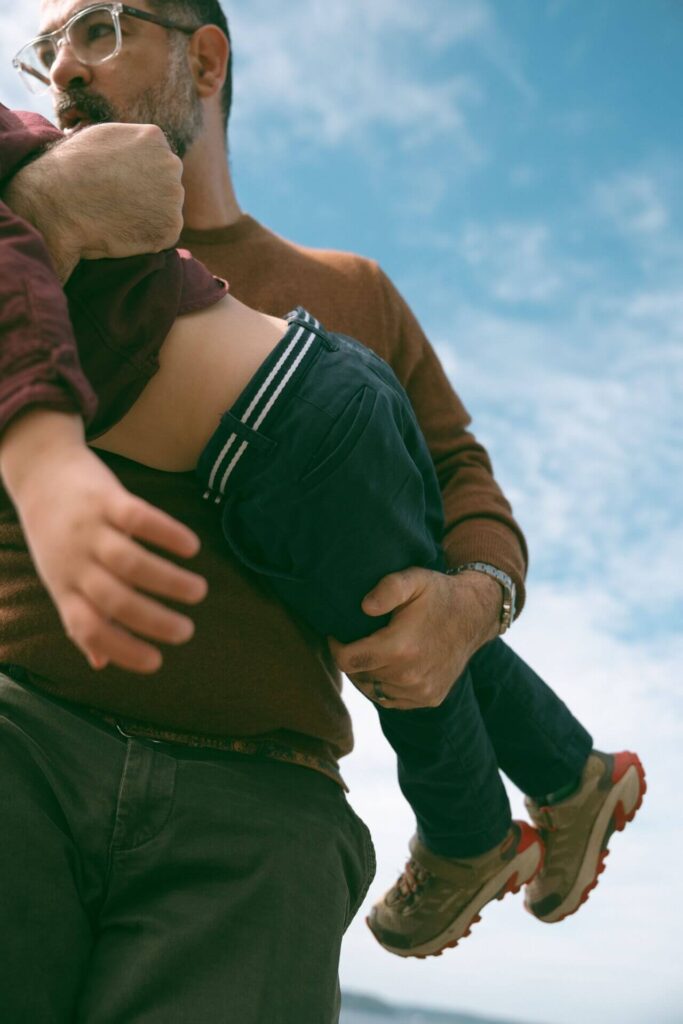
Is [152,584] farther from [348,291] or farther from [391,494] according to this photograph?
[348,291]

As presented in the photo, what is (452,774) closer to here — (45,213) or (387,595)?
(387,595)

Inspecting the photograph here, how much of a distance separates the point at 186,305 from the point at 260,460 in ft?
0.97

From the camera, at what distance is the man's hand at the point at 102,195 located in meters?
1.62

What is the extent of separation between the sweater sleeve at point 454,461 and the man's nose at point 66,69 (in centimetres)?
101

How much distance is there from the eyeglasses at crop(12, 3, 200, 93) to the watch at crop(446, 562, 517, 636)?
1725 millimetres

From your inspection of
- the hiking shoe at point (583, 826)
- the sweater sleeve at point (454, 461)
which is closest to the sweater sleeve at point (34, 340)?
the sweater sleeve at point (454, 461)

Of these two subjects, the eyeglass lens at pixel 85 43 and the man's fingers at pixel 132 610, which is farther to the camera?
the eyeglass lens at pixel 85 43

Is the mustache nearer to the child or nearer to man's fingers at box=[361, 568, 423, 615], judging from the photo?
the child

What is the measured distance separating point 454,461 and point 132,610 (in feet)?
6.44

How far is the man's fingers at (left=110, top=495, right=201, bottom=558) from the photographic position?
1.08 m

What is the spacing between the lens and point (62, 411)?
1237 mm

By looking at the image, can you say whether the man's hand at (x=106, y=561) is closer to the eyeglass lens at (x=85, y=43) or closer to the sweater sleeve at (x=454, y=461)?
the sweater sleeve at (x=454, y=461)

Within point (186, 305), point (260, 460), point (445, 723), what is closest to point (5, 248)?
point (186, 305)

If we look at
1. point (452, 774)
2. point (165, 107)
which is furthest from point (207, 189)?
point (452, 774)
